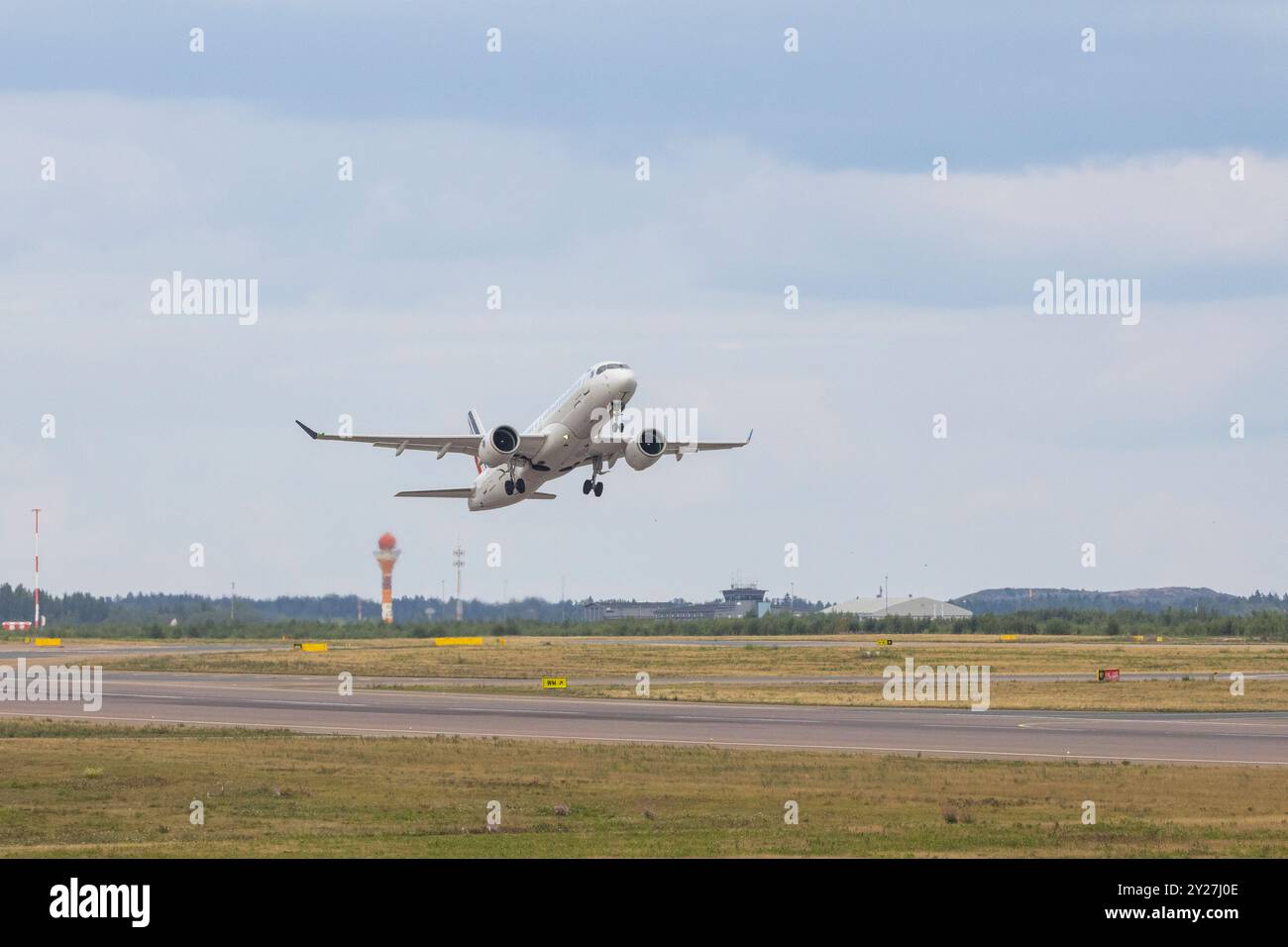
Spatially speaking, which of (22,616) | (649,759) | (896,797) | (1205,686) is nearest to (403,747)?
(649,759)

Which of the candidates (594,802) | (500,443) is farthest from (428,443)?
(594,802)

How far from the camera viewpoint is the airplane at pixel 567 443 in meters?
63.9

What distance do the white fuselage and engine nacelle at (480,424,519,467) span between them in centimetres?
135

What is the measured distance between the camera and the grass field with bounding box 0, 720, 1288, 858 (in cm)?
3262

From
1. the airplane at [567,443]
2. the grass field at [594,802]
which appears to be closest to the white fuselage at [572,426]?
the airplane at [567,443]

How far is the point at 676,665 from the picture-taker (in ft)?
335

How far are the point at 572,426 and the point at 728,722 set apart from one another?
14.0 metres

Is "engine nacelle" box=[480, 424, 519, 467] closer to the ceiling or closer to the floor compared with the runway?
closer to the ceiling

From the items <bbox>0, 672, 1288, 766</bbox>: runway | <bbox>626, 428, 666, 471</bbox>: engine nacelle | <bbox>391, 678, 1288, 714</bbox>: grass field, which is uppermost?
<bbox>626, 428, 666, 471</bbox>: engine nacelle

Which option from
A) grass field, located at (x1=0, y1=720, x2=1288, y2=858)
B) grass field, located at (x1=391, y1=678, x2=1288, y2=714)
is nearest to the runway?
grass field, located at (x1=391, y1=678, x2=1288, y2=714)

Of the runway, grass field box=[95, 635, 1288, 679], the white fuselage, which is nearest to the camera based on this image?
the runway

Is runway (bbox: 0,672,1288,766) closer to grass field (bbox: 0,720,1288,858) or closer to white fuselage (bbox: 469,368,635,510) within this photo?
grass field (bbox: 0,720,1288,858)

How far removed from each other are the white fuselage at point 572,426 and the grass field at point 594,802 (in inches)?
661
